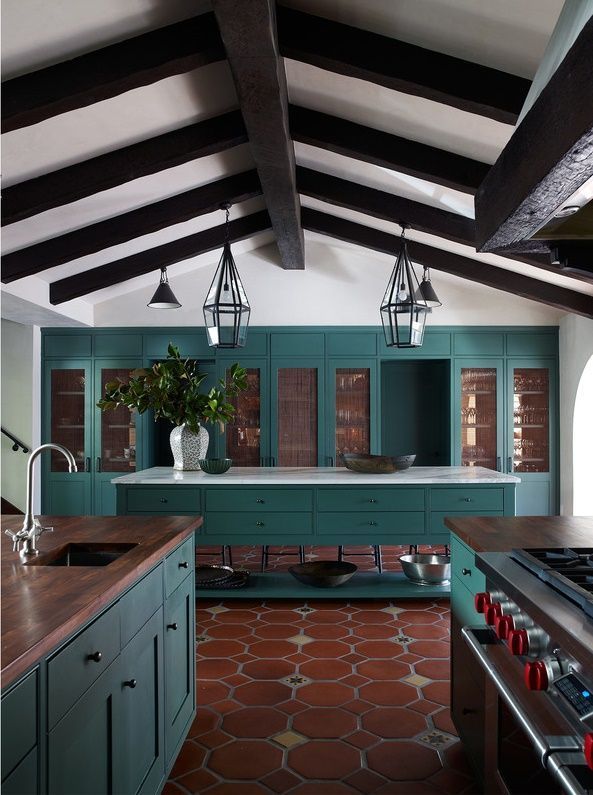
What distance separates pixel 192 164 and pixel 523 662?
4624 millimetres

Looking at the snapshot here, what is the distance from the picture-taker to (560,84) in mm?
1396

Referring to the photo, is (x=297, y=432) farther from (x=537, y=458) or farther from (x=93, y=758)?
(x=93, y=758)

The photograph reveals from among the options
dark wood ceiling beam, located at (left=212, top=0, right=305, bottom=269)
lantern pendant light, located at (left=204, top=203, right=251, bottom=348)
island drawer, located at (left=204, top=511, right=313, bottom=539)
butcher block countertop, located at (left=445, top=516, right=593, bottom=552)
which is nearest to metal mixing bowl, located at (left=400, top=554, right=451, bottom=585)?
island drawer, located at (left=204, top=511, right=313, bottom=539)

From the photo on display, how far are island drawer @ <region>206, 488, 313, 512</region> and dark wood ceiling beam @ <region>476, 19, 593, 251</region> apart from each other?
9.99ft

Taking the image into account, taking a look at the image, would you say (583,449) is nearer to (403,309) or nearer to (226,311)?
(403,309)

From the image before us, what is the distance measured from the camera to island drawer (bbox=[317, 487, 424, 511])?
15.6 ft

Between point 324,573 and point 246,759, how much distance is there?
2223 mm

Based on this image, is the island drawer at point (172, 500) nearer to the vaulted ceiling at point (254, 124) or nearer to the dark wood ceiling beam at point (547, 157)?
the vaulted ceiling at point (254, 124)

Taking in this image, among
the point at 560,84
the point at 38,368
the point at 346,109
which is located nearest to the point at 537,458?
the point at 346,109

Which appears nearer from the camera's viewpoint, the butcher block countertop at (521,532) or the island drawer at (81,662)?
the island drawer at (81,662)

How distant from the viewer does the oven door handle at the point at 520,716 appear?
1.30 m

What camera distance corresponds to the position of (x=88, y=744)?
64.4 inches

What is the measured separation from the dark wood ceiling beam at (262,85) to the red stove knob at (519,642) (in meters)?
2.42

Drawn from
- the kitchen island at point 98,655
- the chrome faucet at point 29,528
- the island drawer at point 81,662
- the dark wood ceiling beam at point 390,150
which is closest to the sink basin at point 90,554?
the kitchen island at point 98,655
